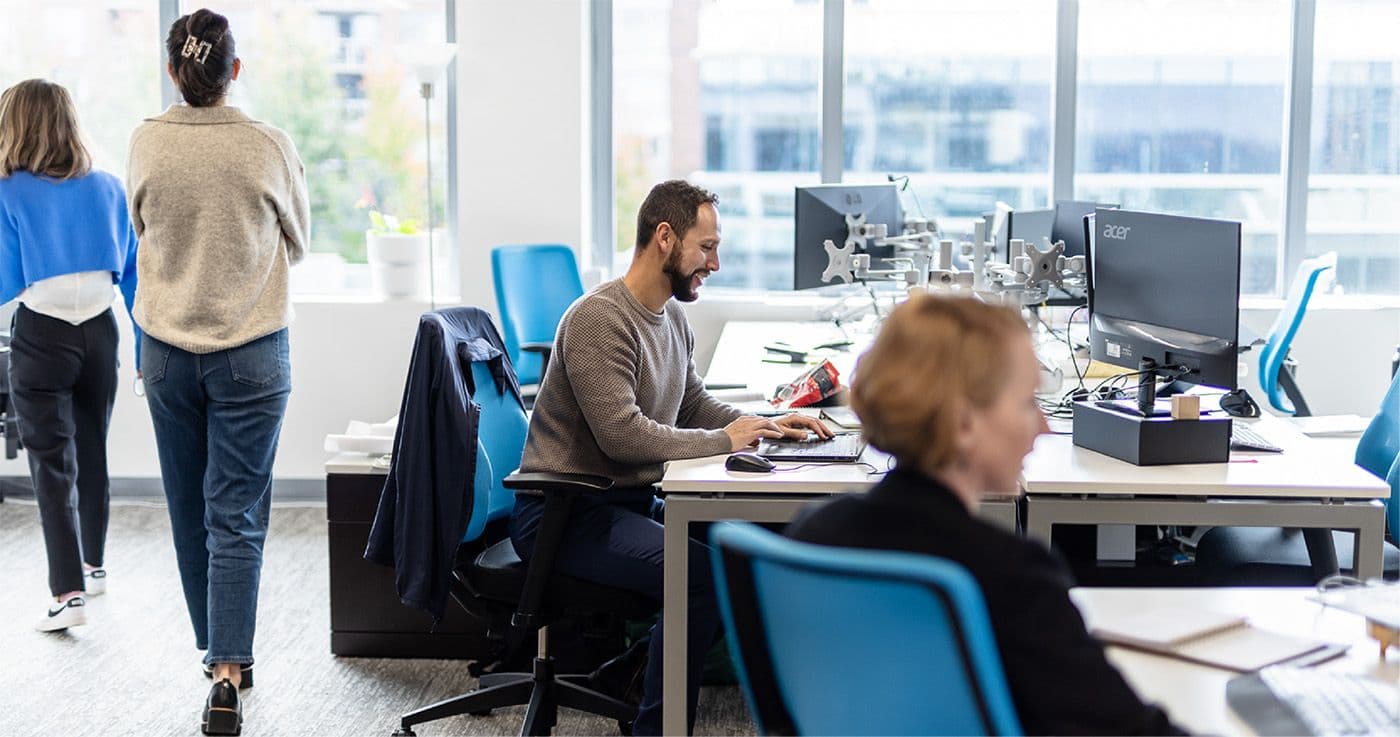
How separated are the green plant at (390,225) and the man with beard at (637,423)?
8.35ft

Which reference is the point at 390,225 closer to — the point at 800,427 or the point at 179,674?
the point at 179,674

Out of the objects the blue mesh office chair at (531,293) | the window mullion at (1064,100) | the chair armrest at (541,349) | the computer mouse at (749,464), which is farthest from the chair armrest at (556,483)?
the window mullion at (1064,100)

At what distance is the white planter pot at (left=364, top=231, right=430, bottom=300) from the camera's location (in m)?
5.51

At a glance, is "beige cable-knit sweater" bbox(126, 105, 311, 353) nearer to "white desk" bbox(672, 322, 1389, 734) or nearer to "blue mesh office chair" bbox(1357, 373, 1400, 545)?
"white desk" bbox(672, 322, 1389, 734)

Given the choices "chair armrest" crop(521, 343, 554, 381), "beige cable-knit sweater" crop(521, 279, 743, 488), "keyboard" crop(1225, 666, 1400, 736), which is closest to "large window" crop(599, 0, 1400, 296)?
"chair armrest" crop(521, 343, 554, 381)

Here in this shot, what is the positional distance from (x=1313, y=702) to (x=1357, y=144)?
4675 mm

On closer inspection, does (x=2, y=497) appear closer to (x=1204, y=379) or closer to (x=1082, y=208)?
(x=1082, y=208)

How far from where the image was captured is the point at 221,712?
10.6 feet

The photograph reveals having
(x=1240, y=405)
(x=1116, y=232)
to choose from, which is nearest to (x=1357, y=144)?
(x=1240, y=405)

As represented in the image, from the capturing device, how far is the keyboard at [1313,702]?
5.10 ft

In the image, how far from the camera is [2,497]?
548 centimetres

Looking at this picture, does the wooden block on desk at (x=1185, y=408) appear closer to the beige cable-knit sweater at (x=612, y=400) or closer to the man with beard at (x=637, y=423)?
the man with beard at (x=637, y=423)

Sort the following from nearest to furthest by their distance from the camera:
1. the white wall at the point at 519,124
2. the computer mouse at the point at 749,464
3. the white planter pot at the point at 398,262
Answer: the computer mouse at the point at 749,464 < the white wall at the point at 519,124 < the white planter pot at the point at 398,262

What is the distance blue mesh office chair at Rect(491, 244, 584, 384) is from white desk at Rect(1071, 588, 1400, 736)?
316cm
